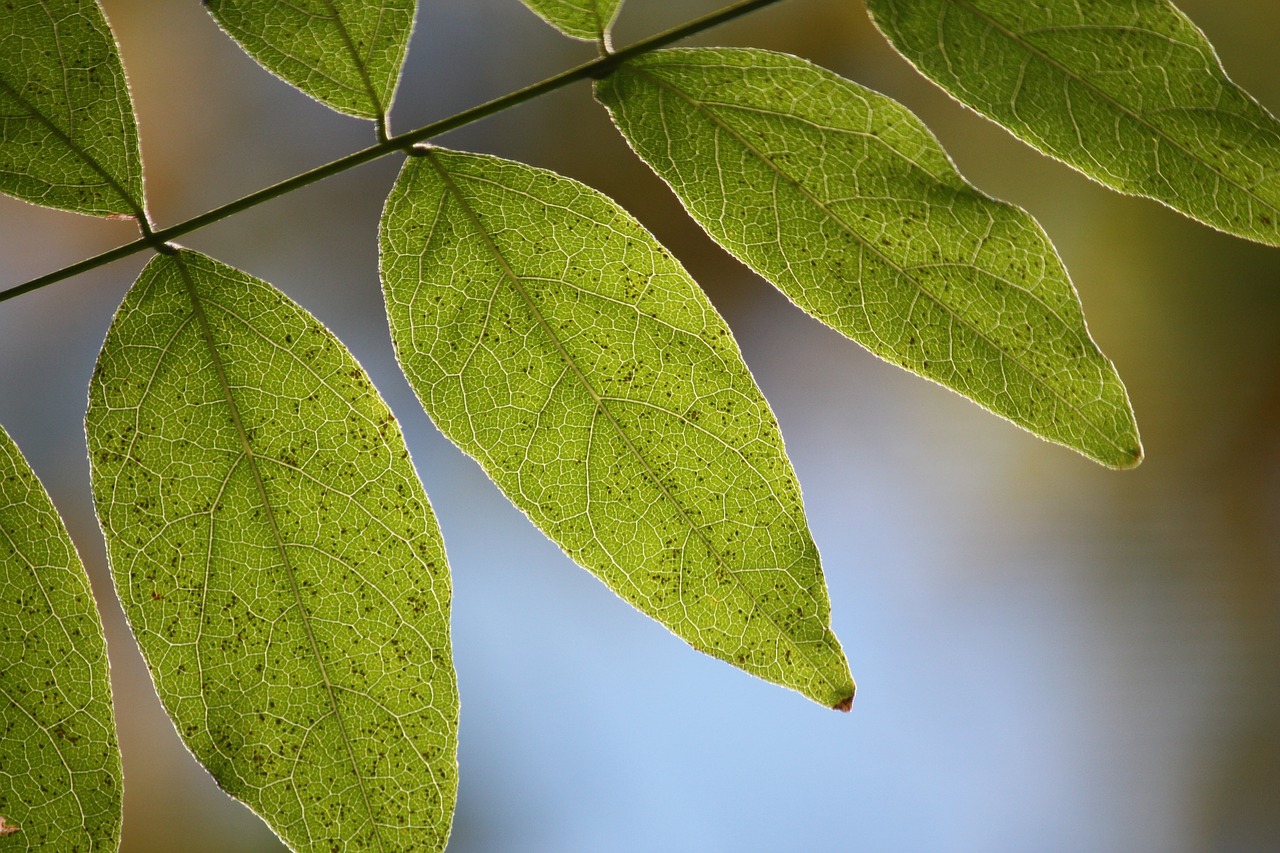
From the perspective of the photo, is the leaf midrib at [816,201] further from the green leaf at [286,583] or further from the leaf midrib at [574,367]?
the green leaf at [286,583]

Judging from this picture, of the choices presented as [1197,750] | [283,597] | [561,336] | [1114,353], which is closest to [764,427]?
[561,336]

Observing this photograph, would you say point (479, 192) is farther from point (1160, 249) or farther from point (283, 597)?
point (1160, 249)

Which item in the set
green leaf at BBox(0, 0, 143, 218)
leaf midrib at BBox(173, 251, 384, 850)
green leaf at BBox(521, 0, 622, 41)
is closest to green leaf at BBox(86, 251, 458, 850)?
leaf midrib at BBox(173, 251, 384, 850)

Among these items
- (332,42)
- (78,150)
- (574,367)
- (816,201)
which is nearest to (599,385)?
(574,367)

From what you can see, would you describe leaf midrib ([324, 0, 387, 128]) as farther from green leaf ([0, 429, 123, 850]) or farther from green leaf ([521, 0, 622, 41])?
green leaf ([0, 429, 123, 850])

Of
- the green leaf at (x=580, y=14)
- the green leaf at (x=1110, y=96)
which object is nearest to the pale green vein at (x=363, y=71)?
the green leaf at (x=580, y=14)

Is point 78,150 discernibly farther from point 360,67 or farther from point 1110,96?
point 1110,96

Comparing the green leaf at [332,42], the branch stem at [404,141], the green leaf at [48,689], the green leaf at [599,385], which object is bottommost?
the green leaf at [48,689]
